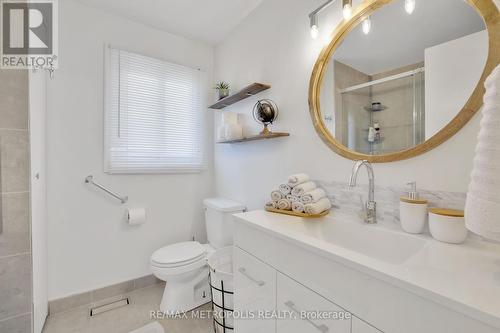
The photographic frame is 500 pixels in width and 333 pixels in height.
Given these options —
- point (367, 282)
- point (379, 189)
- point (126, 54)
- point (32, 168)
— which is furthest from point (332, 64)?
point (32, 168)

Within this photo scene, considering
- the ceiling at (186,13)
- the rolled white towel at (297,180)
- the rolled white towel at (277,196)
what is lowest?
the rolled white towel at (277,196)

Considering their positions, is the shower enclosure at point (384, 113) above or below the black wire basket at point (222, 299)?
above

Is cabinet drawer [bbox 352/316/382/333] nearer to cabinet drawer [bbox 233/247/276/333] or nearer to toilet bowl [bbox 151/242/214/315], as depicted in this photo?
cabinet drawer [bbox 233/247/276/333]

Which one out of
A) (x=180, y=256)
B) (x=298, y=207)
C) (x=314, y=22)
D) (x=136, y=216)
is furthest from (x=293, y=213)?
(x=136, y=216)

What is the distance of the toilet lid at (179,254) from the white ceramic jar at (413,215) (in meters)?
1.40

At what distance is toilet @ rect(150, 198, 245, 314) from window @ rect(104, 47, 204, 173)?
68 cm

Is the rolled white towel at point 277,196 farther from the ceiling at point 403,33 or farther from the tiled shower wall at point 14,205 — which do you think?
the tiled shower wall at point 14,205

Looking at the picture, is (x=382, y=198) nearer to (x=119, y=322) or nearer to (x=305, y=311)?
(x=305, y=311)

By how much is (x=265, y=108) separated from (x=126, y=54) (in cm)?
137

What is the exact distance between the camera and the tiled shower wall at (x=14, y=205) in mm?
1237

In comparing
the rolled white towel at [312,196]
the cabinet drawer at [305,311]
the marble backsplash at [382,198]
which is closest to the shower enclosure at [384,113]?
the marble backsplash at [382,198]

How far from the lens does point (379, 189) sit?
1.07m

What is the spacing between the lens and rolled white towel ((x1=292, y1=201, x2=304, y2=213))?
120cm

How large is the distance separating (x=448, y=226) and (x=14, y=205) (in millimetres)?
2127
